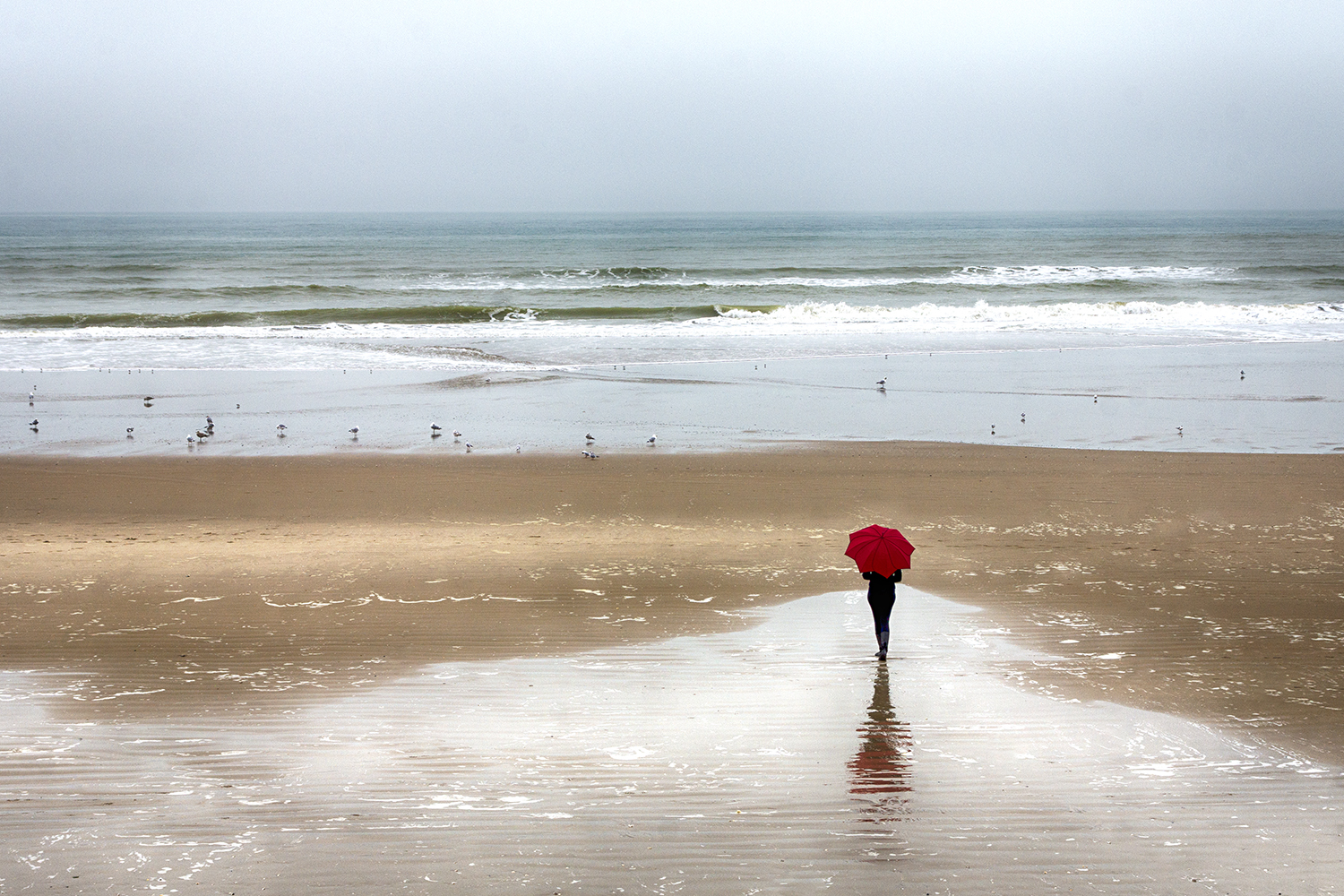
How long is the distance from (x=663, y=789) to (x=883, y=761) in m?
1.26

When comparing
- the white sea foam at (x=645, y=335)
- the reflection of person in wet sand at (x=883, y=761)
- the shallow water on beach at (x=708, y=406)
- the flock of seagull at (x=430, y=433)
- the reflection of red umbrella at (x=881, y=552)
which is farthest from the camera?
the white sea foam at (x=645, y=335)

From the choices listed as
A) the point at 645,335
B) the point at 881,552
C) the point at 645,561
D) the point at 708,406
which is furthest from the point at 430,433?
the point at 645,335

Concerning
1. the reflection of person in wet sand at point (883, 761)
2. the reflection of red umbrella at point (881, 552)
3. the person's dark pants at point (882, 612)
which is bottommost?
the reflection of person in wet sand at point (883, 761)

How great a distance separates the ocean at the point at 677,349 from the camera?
1522 cm

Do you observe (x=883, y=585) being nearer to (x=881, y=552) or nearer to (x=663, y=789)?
(x=881, y=552)

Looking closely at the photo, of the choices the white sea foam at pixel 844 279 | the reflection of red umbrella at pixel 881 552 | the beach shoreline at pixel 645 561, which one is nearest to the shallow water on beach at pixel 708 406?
the beach shoreline at pixel 645 561

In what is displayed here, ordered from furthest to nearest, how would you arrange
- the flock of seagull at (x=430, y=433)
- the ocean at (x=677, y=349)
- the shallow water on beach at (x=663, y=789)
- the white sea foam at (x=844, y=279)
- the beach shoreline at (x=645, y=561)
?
1. the white sea foam at (x=844, y=279)
2. the ocean at (x=677, y=349)
3. the flock of seagull at (x=430, y=433)
4. the beach shoreline at (x=645, y=561)
5. the shallow water on beach at (x=663, y=789)

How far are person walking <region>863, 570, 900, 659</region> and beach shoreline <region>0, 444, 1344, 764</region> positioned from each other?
85 cm

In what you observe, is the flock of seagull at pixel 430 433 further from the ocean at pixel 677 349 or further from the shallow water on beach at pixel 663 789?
the shallow water on beach at pixel 663 789

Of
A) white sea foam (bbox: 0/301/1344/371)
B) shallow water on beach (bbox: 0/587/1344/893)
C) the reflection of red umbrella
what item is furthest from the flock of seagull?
shallow water on beach (bbox: 0/587/1344/893)

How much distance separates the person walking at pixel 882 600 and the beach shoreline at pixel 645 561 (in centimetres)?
85

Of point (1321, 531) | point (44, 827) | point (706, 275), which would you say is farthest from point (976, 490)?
point (706, 275)

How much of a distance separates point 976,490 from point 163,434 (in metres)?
11.7

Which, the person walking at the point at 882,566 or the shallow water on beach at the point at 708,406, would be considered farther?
the shallow water on beach at the point at 708,406
